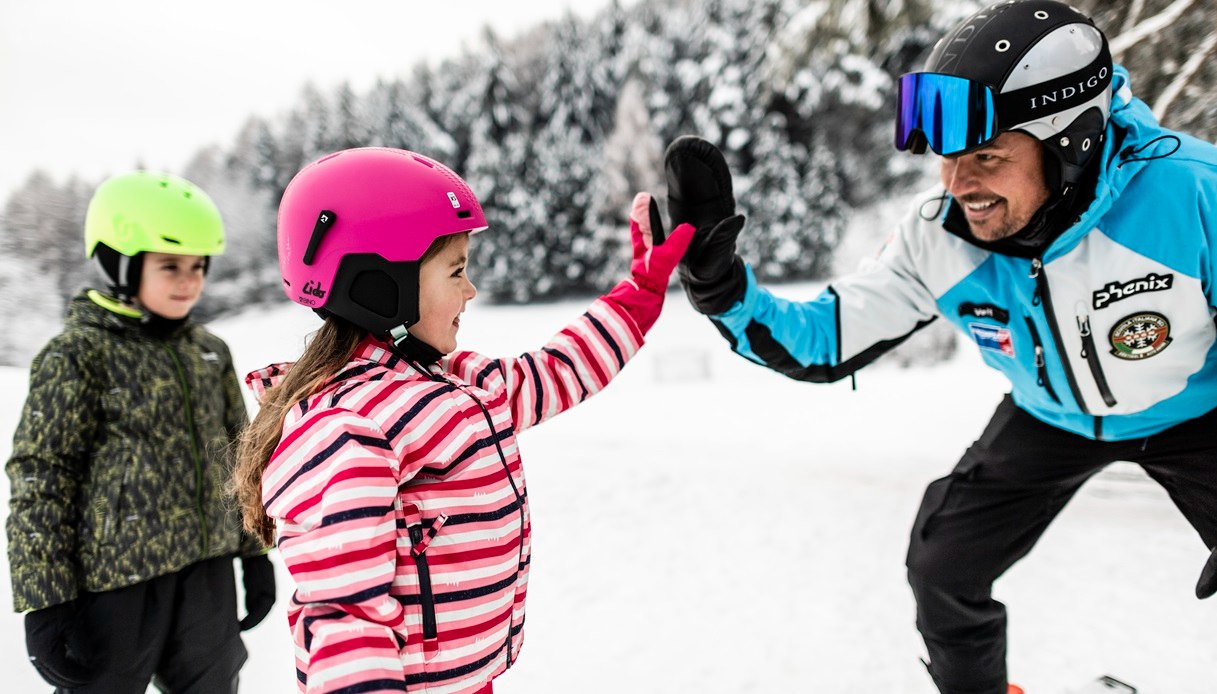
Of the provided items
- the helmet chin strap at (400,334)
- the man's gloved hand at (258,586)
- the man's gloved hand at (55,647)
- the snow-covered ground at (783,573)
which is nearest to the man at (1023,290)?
the helmet chin strap at (400,334)

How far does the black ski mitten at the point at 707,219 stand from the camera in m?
1.91

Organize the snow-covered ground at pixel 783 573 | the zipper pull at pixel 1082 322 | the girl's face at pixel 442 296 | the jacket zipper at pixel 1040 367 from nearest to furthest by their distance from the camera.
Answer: the girl's face at pixel 442 296 < the zipper pull at pixel 1082 322 < the jacket zipper at pixel 1040 367 < the snow-covered ground at pixel 783 573

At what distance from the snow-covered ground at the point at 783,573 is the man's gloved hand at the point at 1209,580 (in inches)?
48.4

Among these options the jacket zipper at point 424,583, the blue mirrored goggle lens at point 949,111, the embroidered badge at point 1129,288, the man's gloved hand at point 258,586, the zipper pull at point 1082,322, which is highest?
the blue mirrored goggle lens at point 949,111

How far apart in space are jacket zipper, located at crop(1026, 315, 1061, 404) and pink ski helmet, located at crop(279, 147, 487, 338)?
1502 millimetres

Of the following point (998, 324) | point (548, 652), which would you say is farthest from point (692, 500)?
point (998, 324)

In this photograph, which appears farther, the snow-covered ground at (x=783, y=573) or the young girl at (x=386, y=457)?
the snow-covered ground at (x=783, y=573)

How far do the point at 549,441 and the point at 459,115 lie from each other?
918cm

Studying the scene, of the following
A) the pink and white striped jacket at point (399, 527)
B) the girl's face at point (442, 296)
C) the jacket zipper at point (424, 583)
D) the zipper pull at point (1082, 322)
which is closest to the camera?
the pink and white striped jacket at point (399, 527)

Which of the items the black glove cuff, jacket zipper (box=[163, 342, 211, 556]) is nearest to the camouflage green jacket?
jacket zipper (box=[163, 342, 211, 556])

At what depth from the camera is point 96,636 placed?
1791mm

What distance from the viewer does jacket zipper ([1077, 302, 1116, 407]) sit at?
5.87ft

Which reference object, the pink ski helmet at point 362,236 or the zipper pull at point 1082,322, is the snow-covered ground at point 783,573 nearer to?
the pink ski helmet at point 362,236

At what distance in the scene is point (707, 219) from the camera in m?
1.96
